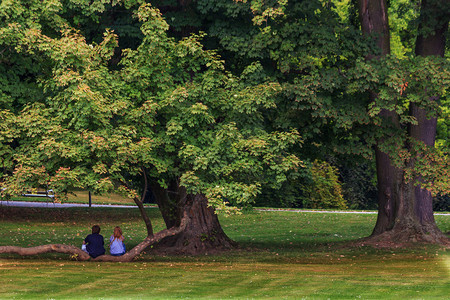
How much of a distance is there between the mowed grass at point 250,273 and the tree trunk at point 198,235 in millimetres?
748

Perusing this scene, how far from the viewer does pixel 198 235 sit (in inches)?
880

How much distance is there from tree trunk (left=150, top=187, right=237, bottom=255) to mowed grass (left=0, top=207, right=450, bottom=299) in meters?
0.75

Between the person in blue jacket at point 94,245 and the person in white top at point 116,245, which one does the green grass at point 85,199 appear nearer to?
the person in white top at point 116,245

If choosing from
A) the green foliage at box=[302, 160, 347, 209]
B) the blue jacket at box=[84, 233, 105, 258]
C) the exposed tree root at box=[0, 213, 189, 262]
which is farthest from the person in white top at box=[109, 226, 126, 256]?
the green foliage at box=[302, 160, 347, 209]

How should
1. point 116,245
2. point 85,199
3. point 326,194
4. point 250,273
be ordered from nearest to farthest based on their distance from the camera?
point 250,273, point 116,245, point 326,194, point 85,199

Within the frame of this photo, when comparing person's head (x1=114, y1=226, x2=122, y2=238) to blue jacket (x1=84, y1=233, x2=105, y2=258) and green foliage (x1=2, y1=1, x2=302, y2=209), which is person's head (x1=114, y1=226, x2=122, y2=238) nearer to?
blue jacket (x1=84, y1=233, x2=105, y2=258)

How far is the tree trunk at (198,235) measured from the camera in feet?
72.7

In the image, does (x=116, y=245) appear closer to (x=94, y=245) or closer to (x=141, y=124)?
(x=94, y=245)

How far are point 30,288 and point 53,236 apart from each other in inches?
651

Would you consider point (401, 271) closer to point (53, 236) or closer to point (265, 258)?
point (265, 258)

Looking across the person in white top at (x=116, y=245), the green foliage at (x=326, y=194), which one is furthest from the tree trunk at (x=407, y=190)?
the green foliage at (x=326, y=194)

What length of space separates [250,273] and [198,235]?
20.7ft

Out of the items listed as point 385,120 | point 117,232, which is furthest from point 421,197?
point 117,232

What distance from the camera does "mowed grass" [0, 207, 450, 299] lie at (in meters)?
13.2
